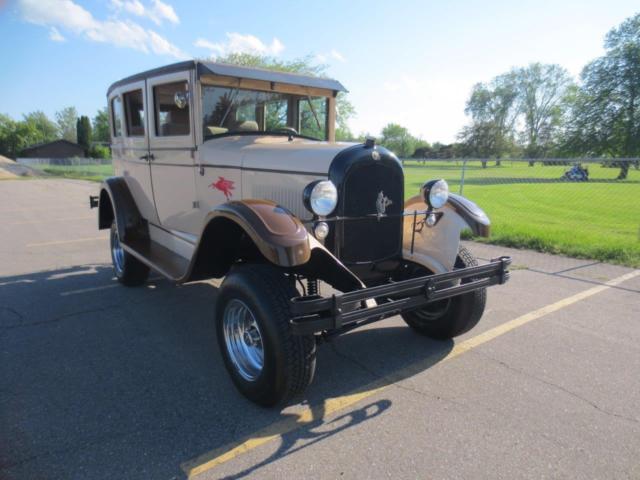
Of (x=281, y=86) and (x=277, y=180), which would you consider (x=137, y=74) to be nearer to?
(x=281, y=86)

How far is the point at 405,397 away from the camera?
2.79 m

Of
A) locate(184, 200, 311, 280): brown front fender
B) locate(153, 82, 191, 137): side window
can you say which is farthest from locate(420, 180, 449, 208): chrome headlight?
locate(153, 82, 191, 137): side window

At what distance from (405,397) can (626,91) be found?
41797 millimetres

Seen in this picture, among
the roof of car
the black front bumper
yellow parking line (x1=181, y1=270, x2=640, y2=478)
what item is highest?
the roof of car

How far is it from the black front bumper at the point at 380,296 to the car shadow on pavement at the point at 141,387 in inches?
25.2

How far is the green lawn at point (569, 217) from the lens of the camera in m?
6.84

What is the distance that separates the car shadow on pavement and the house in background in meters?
67.2

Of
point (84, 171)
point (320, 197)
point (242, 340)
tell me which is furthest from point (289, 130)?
point (84, 171)

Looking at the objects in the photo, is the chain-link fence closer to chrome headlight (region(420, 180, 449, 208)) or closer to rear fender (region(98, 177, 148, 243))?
rear fender (region(98, 177, 148, 243))

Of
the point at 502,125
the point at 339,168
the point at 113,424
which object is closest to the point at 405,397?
the point at 339,168

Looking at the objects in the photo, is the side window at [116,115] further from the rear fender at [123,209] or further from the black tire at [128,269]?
the black tire at [128,269]

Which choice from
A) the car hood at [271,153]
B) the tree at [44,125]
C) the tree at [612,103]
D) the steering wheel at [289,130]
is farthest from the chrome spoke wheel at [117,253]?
the tree at [44,125]

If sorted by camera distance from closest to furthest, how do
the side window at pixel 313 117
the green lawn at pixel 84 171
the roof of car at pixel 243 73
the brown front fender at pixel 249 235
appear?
the brown front fender at pixel 249 235, the roof of car at pixel 243 73, the side window at pixel 313 117, the green lawn at pixel 84 171

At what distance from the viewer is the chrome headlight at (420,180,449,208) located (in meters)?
3.41
